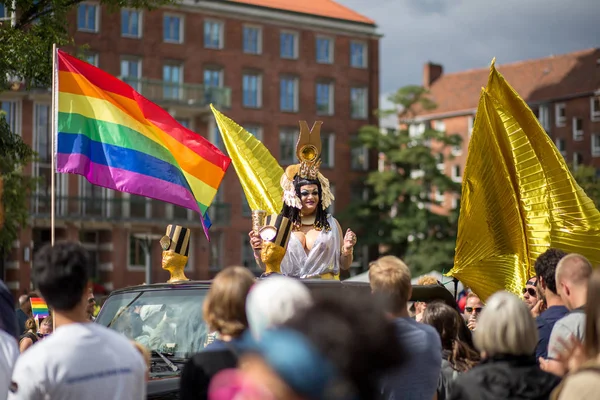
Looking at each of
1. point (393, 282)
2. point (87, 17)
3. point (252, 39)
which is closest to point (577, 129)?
point (252, 39)

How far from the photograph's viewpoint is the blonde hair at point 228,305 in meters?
4.73

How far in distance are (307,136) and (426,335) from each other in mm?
4857

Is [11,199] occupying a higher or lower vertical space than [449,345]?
higher

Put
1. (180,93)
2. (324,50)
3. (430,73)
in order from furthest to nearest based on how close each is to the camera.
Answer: (430,73)
(324,50)
(180,93)

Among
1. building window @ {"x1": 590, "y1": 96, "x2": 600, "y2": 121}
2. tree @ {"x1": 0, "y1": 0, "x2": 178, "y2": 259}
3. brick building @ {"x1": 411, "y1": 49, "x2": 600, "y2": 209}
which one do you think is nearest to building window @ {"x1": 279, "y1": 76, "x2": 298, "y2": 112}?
brick building @ {"x1": 411, "y1": 49, "x2": 600, "y2": 209}

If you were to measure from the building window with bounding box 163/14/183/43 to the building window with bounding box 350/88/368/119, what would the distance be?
36.7 ft

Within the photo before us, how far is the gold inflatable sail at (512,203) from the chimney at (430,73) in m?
72.4

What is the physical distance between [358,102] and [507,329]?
56.2 meters

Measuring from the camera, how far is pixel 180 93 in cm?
5159

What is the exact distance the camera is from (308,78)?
58.2 m

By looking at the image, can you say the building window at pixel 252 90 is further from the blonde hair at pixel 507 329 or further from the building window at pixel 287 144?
the blonde hair at pixel 507 329

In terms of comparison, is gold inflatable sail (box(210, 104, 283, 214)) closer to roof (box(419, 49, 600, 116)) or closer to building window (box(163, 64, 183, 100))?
building window (box(163, 64, 183, 100))

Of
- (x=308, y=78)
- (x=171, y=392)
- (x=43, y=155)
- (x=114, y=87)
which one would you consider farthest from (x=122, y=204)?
(x=171, y=392)

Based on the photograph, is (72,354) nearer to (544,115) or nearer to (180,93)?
(180,93)
